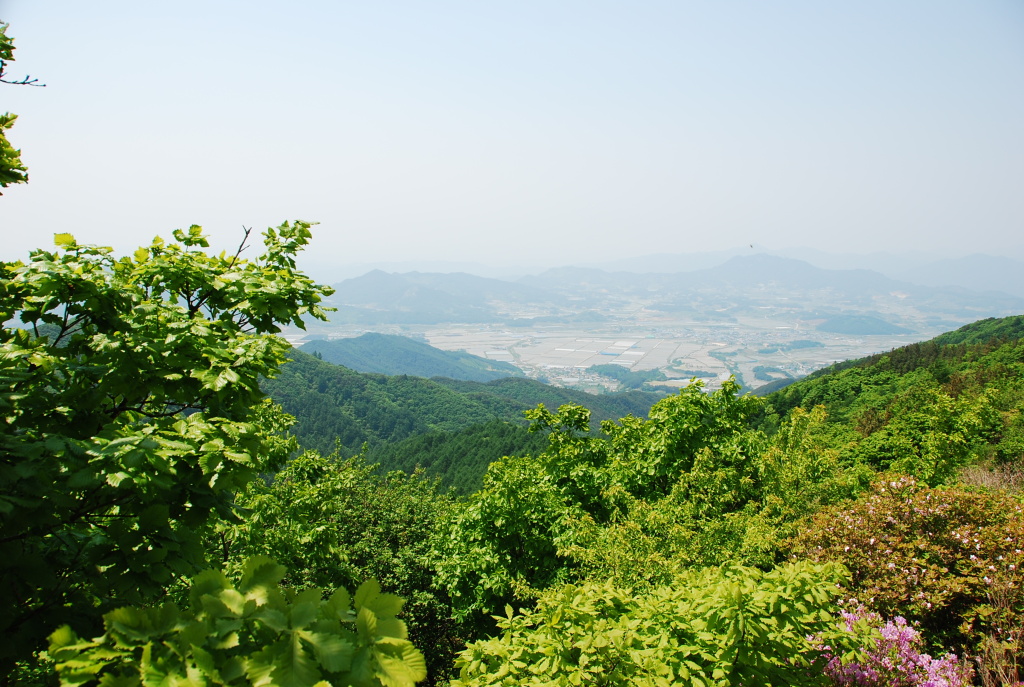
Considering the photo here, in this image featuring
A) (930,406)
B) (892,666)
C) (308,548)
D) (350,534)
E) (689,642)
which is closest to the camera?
(689,642)

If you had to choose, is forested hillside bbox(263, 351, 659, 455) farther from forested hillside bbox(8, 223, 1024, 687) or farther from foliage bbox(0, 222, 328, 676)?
foliage bbox(0, 222, 328, 676)

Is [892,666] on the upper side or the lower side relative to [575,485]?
upper

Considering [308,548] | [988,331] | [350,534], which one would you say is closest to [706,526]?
[308,548]

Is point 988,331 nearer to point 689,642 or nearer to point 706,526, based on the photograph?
point 706,526

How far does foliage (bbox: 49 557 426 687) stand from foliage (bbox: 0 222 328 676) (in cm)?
76

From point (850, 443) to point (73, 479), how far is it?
26302 mm

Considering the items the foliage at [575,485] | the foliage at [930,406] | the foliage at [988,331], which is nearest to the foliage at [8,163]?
the foliage at [575,485]

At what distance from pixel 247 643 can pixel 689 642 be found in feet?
11.4

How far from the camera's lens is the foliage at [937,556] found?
19.1ft

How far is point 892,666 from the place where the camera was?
14.8 ft

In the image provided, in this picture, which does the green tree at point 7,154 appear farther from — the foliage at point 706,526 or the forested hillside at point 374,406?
the forested hillside at point 374,406

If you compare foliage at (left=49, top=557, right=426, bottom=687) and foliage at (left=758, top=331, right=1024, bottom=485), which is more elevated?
foliage at (left=49, top=557, right=426, bottom=687)

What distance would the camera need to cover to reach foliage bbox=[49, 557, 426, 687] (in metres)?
1.68

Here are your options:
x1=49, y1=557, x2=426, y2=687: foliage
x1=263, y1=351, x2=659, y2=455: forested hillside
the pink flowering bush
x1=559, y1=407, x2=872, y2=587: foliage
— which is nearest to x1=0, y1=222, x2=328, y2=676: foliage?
x1=49, y1=557, x2=426, y2=687: foliage
